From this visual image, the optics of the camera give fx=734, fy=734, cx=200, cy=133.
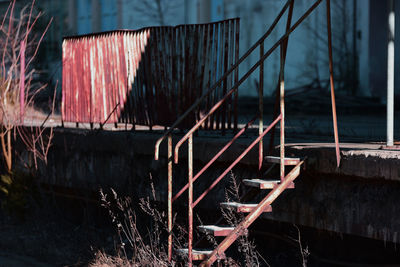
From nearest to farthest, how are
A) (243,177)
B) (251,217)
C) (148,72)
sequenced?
(251,217)
(243,177)
(148,72)

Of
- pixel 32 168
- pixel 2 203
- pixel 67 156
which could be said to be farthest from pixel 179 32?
pixel 2 203

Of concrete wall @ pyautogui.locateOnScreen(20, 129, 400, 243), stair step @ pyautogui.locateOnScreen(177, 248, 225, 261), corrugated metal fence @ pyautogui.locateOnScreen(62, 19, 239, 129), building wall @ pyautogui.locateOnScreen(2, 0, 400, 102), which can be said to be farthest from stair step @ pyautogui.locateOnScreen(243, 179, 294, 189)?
building wall @ pyautogui.locateOnScreen(2, 0, 400, 102)

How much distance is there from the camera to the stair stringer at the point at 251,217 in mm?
5711

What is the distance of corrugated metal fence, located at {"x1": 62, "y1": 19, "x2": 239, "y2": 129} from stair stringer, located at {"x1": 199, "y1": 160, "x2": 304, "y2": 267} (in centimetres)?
191

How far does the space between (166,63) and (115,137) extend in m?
1.04

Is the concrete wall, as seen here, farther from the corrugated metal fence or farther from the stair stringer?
the corrugated metal fence

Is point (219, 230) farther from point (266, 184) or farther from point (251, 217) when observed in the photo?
point (266, 184)

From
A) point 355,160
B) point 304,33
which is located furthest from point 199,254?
point 304,33

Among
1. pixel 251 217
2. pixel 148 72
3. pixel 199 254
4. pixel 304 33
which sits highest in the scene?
pixel 304 33

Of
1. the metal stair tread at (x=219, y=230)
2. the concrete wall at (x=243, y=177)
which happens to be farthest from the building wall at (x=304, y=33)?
the metal stair tread at (x=219, y=230)

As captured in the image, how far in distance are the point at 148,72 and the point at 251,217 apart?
3309 millimetres

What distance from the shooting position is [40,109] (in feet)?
53.1

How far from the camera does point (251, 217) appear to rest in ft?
19.0

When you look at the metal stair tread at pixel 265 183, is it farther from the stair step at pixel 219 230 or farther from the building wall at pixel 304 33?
the building wall at pixel 304 33
